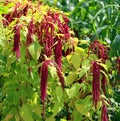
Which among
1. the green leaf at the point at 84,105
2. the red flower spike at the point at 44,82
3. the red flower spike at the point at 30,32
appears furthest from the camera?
the green leaf at the point at 84,105

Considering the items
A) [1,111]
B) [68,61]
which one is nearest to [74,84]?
[68,61]

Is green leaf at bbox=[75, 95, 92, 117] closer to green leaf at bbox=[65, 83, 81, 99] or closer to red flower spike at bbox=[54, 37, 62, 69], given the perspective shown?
green leaf at bbox=[65, 83, 81, 99]

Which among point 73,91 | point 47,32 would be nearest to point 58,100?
point 73,91

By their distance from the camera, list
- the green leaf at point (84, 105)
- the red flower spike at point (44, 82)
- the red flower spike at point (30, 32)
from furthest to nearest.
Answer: the green leaf at point (84, 105)
the red flower spike at point (30, 32)
the red flower spike at point (44, 82)

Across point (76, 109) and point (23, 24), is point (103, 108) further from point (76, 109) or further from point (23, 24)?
point (23, 24)

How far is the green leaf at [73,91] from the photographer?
6.46 feet

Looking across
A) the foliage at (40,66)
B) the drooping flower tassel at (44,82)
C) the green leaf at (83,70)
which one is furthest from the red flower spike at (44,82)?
the green leaf at (83,70)

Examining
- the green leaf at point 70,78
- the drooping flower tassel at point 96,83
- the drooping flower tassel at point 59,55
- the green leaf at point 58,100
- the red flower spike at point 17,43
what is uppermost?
the red flower spike at point 17,43

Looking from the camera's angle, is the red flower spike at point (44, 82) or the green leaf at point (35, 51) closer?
the red flower spike at point (44, 82)

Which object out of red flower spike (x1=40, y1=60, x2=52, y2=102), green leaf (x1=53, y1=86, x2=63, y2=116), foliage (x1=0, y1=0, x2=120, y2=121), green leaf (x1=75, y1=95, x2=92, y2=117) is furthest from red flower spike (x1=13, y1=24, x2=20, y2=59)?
green leaf (x1=75, y1=95, x2=92, y2=117)

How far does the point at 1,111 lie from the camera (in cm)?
219

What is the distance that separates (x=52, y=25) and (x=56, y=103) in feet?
1.32

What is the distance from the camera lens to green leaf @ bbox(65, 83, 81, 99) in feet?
6.46

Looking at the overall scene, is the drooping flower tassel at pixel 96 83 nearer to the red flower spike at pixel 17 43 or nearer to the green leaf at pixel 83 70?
the green leaf at pixel 83 70
